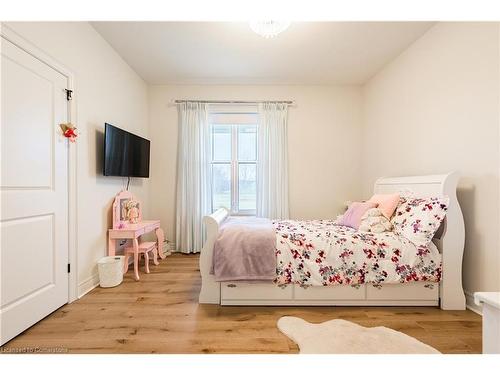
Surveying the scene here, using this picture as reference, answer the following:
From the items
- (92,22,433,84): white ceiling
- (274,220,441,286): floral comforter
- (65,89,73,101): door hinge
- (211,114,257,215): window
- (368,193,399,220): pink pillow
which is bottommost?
(274,220,441,286): floral comforter

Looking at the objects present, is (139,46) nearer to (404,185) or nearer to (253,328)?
(253,328)

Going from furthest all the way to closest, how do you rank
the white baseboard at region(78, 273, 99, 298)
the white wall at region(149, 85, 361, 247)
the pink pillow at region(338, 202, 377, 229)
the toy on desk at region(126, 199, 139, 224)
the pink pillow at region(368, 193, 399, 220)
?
the white wall at region(149, 85, 361, 247), the toy on desk at region(126, 199, 139, 224), the pink pillow at region(338, 202, 377, 229), the pink pillow at region(368, 193, 399, 220), the white baseboard at region(78, 273, 99, 298)

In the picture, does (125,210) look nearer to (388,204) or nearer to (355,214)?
(355,214)

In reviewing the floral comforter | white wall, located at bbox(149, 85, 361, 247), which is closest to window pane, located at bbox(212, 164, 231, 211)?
white wall, located at bbox(149, 85, 361, 247)

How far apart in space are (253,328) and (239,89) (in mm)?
3415

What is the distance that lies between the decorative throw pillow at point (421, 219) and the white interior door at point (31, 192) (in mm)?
3028

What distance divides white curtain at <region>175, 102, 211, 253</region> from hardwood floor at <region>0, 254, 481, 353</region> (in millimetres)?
1500

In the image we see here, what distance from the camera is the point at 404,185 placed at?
2672mm

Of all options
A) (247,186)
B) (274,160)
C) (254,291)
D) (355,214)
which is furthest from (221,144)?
(254,291)

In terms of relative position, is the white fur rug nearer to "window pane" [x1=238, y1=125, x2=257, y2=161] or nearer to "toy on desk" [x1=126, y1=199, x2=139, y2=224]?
"toy on desk" [x1=126, y1=199, x2=139, y2=224]

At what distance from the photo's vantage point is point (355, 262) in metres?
2.09

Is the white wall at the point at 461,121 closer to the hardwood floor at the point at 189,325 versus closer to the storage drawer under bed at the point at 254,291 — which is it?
the hardwood floor at the point at 189,325

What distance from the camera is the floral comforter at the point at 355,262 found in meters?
2.06

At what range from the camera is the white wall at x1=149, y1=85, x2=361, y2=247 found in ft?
13.1
